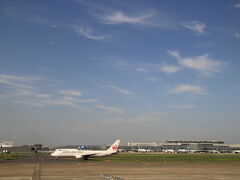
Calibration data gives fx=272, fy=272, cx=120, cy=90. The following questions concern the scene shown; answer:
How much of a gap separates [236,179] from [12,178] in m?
31.4

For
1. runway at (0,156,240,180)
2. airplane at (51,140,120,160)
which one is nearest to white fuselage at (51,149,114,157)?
airplane at (51,140,120,160)

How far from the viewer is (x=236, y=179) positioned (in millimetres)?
38688

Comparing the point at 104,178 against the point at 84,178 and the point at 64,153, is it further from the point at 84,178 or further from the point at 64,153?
the point at 64,153

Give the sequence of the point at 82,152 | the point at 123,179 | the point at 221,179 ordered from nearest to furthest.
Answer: the point at 123,179 → the point at 221,179 → the point at 82,152

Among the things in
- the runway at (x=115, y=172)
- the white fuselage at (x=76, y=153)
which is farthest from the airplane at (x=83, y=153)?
the runway at (x=115, y=172)

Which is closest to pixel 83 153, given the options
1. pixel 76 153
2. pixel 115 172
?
pixel 76 153

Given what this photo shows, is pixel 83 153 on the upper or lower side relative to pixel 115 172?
upper

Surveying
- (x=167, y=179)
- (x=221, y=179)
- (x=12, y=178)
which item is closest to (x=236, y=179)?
(x=221, y=179)

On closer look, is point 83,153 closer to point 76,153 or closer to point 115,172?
point 76,153

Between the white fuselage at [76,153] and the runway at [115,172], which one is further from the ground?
the white fuselage at [76,153]

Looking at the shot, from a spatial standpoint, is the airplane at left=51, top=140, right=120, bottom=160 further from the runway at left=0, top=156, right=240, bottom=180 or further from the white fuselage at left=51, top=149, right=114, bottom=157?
the runway at left=0, top=156, right=240, bottom=180

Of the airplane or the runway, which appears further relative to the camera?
the airplane

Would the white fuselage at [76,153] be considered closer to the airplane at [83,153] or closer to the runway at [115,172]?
the airplane at [83,153]

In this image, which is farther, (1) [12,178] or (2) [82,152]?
(2) [82,152]
